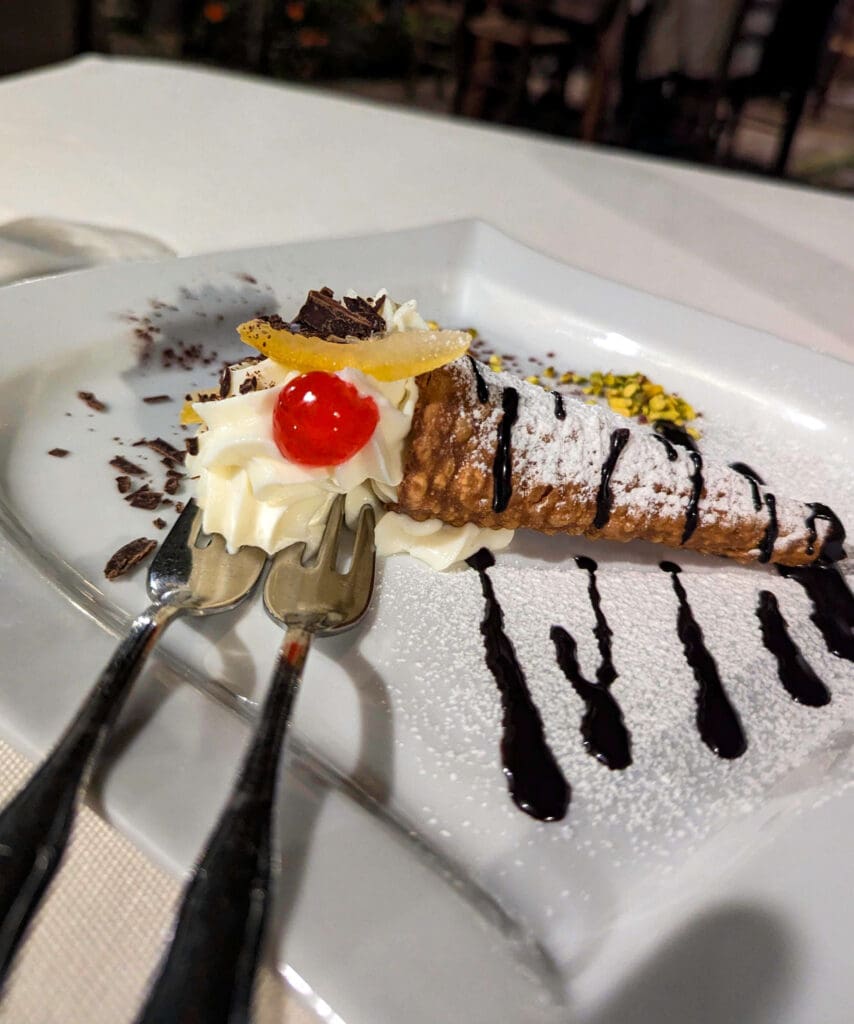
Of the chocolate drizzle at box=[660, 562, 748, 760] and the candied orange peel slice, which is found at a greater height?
the candied orange peel slice

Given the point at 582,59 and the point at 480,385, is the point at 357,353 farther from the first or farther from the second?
the point at 582,59

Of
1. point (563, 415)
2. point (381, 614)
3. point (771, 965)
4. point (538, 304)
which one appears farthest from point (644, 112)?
point (771, 965)

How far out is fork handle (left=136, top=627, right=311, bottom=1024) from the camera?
0.56 metres

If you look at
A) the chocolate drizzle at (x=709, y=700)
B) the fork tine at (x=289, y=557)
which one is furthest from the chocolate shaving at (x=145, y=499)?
the chocolate drizzle at (x=709, y=700)

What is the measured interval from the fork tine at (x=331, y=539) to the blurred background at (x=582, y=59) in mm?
4435

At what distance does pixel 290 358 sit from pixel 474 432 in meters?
0.31

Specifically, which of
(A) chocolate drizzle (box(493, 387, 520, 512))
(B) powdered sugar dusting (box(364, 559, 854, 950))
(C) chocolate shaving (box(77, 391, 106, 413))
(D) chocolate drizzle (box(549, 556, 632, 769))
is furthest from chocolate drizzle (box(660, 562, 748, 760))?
(C) chocolate shaving (box(77, 391, 106, 413))

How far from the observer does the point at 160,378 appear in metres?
1.51

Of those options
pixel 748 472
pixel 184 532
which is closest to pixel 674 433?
pixel 748 472

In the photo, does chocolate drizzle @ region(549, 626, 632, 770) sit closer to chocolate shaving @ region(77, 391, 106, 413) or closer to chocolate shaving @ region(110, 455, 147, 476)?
chocolate shaving @ region(110, 455, 147, 476)

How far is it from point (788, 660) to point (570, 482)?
1.37 feet

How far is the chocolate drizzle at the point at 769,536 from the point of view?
1353mm

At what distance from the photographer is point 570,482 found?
4.18 feet

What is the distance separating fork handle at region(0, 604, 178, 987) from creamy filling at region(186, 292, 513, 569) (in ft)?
1.14
